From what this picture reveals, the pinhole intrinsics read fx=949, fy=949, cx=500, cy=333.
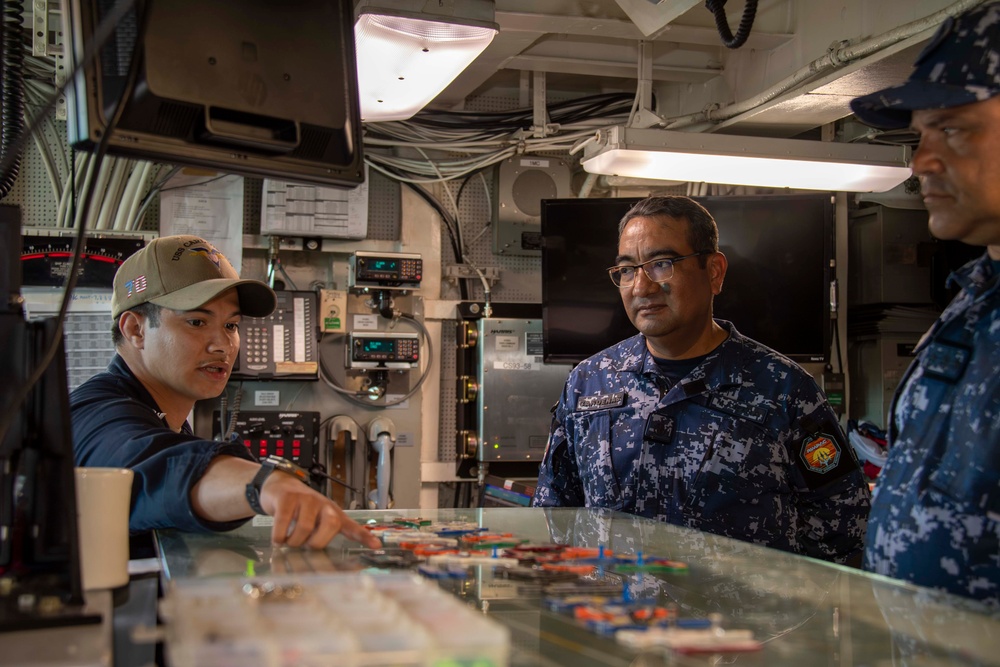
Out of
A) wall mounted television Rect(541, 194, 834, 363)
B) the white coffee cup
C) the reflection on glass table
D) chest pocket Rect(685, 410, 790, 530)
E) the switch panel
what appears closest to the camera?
the reflection on glass table

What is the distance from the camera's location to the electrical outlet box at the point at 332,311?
4574 millimetres

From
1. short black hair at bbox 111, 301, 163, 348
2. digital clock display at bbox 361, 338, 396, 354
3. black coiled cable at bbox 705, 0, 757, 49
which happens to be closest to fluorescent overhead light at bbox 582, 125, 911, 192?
black coiled cable at bbox 705, 0, 757, 49

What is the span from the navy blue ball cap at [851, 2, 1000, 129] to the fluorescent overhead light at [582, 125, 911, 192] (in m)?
1.93

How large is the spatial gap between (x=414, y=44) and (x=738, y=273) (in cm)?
209

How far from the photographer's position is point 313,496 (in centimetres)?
156

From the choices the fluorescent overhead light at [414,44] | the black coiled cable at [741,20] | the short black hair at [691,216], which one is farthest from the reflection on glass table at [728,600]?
the black coiled cable at [741,20]

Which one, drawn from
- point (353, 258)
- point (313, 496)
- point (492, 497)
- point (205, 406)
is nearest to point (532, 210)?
point (353, 258)

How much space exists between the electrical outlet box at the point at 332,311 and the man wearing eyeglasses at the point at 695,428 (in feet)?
6.05

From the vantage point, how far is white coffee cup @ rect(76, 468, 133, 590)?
1.31 metres

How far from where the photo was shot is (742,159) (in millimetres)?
3805

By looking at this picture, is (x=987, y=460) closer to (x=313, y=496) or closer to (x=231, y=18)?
(x=313, y=496)

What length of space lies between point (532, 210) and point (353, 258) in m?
1.01

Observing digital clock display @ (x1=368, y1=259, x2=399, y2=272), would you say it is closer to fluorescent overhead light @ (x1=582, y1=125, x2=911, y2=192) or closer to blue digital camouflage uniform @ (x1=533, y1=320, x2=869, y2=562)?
fluorescent overhead light @ (x1=582, y1=125, x2=911, y2=192)

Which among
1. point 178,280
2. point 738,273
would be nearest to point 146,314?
point 178,280
